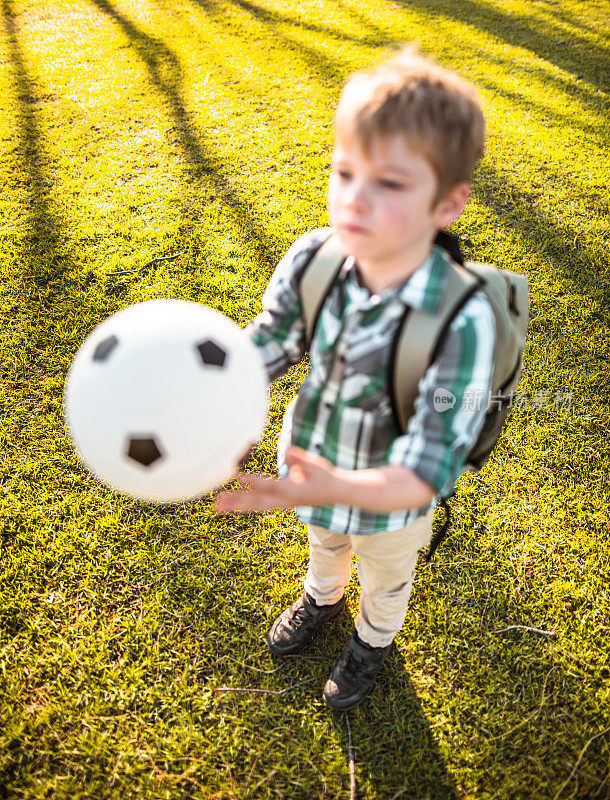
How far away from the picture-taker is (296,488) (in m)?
1.12

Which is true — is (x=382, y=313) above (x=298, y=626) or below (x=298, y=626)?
above

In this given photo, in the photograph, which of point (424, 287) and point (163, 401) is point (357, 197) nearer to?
point (424, 287)

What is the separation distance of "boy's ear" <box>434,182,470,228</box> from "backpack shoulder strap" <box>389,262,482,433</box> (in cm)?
10

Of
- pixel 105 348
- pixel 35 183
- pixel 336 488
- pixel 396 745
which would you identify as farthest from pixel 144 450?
pixel 35 183

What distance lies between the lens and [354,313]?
4.16ft

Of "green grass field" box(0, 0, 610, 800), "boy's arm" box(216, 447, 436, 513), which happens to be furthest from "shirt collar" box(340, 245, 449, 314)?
"green grass field" box(0, 0, 610, 800)

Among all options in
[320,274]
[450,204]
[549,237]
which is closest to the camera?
[450,204]

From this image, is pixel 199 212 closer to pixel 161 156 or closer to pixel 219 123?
pixel 161 156

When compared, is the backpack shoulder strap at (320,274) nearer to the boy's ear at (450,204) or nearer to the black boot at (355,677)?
the boy's ear at (450,204)

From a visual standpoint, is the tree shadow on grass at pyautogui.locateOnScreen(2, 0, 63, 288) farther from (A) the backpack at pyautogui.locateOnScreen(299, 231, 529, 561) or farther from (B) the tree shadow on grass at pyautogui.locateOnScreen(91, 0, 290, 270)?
(A) the backpack at pyautogui.locateOnScreen(299, 231, 529, 561)

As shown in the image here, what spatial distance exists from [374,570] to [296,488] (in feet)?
2.39

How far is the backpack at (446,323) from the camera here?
3.88 ft

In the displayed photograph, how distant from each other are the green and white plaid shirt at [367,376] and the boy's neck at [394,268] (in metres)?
0.02

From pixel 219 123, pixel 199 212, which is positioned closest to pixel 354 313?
pixel 199 212
